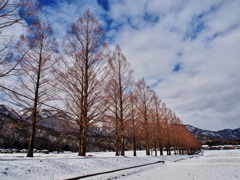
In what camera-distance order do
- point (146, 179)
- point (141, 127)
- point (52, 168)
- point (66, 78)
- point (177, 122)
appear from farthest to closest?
point (177, 122) < point (141, 127) < point (66, 78) < point (146, 179) < point (52, 168)

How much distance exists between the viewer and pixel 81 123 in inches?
451

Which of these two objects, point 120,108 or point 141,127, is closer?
point 120,108

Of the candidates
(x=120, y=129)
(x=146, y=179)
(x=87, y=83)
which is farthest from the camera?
(x=120, y=129)

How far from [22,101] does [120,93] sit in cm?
992

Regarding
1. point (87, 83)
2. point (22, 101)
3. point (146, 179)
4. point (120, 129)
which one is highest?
point (87, 83)

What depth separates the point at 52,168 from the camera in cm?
682

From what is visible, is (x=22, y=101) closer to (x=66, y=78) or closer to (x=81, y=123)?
(x=66, y=78)

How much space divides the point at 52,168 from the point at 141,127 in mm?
17241

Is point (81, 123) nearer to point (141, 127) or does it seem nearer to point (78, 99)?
point (78, 99)

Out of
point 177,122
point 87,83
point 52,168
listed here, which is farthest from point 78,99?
point 177,122

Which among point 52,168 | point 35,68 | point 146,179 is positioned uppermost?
point 35,68

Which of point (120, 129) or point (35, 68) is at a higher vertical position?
point (35, 68)

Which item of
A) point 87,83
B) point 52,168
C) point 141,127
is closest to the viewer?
point 52,168

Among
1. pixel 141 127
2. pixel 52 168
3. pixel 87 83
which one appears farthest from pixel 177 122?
pixel 52 168
